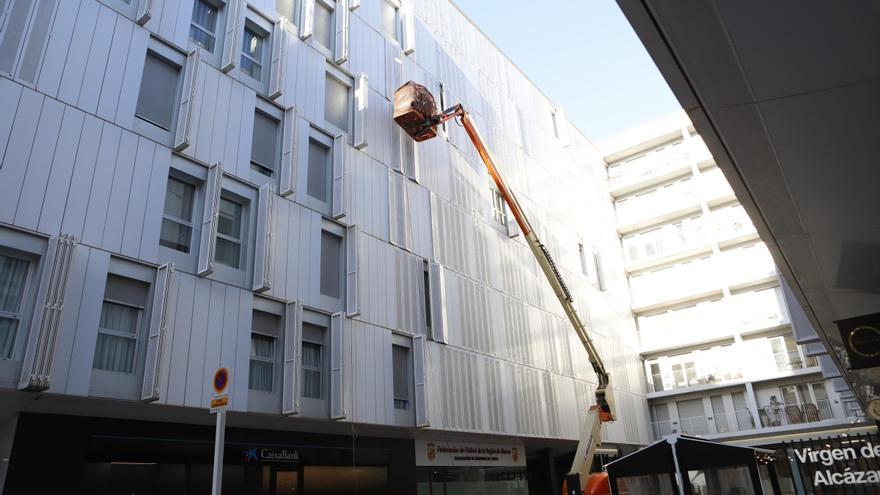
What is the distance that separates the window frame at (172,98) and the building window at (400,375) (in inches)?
314

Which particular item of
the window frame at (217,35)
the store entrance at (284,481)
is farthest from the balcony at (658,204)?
the window frame at (217,35)

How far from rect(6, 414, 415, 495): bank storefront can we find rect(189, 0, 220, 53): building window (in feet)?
28.9

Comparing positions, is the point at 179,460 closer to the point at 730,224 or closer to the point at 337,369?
the point at 337,369

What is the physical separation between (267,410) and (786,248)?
1044 cm

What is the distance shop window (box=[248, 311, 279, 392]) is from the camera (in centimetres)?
1388

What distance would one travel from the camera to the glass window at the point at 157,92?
13414mm

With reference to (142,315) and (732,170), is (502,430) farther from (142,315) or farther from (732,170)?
(732,170)

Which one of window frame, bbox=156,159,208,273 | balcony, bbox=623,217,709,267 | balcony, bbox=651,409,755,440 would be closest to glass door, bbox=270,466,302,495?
window frame, bbox=156,159,208,273

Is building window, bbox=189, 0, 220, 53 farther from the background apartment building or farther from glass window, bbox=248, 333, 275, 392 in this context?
the background apartment building

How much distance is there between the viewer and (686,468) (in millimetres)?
9562

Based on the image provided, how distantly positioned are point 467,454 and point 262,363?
9.35 meters

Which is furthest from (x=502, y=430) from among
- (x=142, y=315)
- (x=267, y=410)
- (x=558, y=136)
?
(x=558, y=136)

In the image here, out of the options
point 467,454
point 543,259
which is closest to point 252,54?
point 543,259

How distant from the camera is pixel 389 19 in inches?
874
